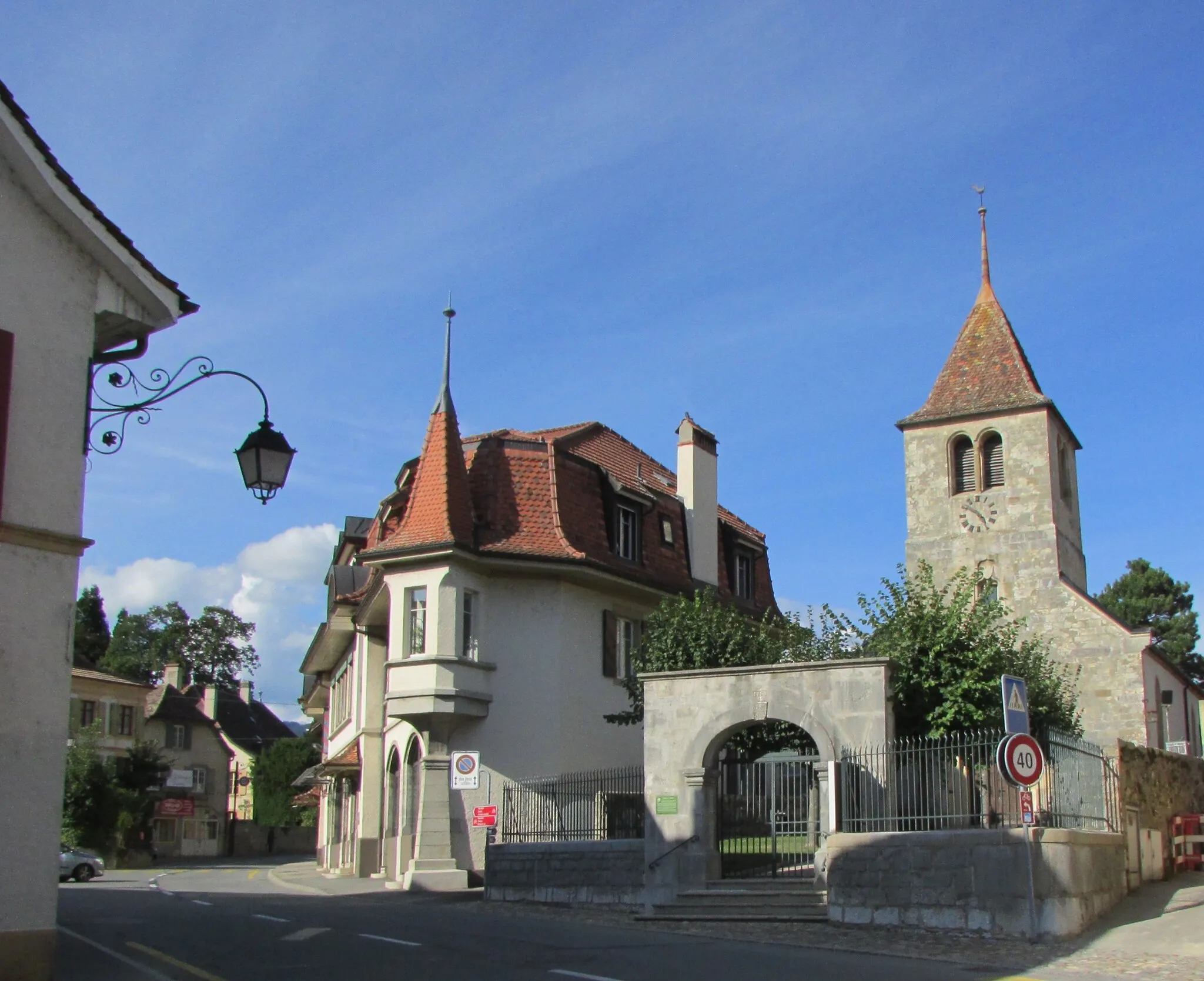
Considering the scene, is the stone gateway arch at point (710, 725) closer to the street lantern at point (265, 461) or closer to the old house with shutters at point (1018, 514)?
the street lantern at point (265, 461)

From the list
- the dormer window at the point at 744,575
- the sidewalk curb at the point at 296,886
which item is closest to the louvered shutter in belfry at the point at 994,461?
the dormer window at the point at 744,575

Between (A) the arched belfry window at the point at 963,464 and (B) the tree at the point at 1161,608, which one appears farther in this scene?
(B) the tree at the point at 1161,608

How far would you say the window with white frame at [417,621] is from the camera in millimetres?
28594

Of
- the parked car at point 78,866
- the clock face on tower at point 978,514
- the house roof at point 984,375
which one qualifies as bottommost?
the parked car at point 78,866

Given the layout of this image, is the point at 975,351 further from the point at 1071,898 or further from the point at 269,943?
the point at 269,943

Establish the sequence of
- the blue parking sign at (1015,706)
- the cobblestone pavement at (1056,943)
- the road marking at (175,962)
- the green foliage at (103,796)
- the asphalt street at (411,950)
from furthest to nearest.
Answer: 1. the green foliage at (103,796)
2. the blue parking sign at (1015,706)
3. the cobblestone pavement at (1056,943)
4. the asphalt street at (411,950)
5. the road marking at (175,962)

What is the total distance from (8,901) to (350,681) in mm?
28442

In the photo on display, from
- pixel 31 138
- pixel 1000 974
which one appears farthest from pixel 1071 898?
pixel 31 138

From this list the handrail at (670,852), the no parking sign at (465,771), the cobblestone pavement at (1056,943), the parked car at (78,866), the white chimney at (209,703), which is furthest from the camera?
the white chimney at (209,703)

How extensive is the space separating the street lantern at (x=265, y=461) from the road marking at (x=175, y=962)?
432cm

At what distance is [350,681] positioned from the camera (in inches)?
1515

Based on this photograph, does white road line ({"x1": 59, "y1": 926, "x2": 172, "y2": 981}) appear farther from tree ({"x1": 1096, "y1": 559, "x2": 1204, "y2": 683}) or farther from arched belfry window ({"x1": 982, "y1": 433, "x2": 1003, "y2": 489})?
tree ({"x1": 1096, "y1": 559, "x2": 1204, "y2": 683})

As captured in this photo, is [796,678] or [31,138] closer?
[31,138]

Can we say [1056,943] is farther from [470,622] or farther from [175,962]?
[470,622]
